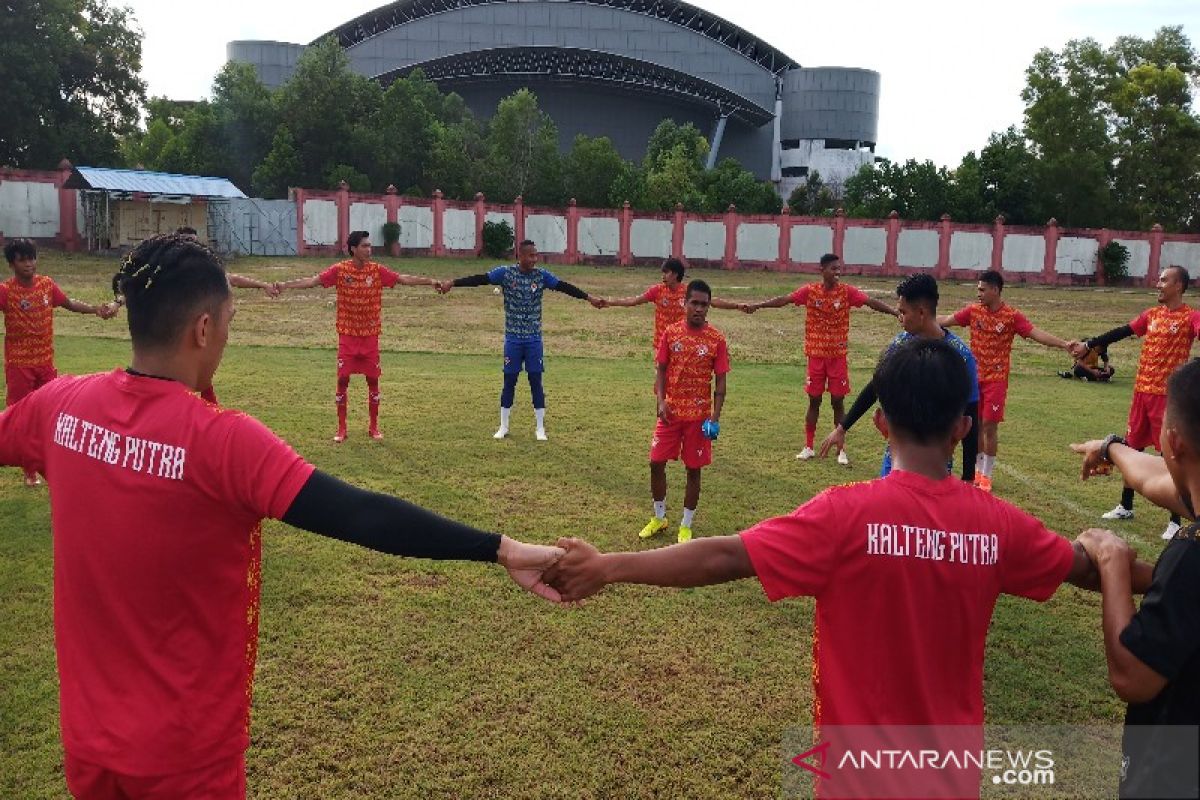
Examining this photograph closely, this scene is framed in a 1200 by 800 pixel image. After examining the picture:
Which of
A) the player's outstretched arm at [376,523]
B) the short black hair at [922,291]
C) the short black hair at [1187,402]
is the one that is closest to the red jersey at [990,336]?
the short black hair at [922,291]

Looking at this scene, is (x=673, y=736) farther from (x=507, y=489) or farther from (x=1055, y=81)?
(x=1055, y=81)

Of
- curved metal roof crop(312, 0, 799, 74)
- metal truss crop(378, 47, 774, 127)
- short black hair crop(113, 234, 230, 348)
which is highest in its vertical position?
curved metal roof crop(312, 0, 799, 74)

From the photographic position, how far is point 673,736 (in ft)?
16.1

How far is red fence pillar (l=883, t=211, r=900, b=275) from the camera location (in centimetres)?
4650

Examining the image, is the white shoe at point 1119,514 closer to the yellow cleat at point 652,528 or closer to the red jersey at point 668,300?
the yellow cleat at point 652,528

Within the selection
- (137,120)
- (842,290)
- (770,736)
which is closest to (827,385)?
(842,290)

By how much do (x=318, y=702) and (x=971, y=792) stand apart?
3.66 meters

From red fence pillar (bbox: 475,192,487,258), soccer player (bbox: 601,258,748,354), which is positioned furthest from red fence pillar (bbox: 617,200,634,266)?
soccer player (bbox: 601,258,748,354)

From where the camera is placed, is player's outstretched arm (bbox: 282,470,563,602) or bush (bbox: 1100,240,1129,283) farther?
bush (bbox: 1100,240,1129,283)

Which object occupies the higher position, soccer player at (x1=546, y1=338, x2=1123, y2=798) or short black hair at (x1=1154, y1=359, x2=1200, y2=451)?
short black hair at (x1=1154, y1=359, x2=1200, y2=451)

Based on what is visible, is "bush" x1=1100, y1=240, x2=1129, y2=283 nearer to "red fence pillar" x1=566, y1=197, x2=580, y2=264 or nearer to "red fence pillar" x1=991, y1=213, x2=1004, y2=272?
"red fence pillar" x1=991, y1=213, x2=1004, y2=272

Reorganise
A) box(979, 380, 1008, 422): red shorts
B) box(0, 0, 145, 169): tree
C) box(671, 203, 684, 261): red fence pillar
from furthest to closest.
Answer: box(671, 203, 684, 261): red fence pillar
box(0, 0, 145, 169): tree
box(979, 380, 1008, 422): red shorts

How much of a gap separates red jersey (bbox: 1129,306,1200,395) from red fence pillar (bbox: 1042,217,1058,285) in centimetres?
4103

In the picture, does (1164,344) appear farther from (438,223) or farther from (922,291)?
(438,223)
